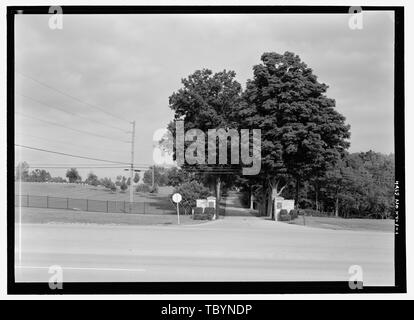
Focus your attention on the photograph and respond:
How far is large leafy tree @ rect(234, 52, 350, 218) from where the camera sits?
5.20 meters

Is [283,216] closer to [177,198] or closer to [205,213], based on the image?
[205,213]

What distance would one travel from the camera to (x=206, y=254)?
469 cm

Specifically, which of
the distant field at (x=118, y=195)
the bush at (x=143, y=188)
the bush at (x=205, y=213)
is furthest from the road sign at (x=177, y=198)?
the bush at (x=143, y=188)

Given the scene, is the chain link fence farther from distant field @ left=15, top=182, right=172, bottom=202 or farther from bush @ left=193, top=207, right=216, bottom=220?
bush @ left=193, top=207, right=216, bottom=220

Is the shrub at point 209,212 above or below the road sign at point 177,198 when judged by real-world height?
below

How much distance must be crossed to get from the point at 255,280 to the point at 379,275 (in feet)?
4.56

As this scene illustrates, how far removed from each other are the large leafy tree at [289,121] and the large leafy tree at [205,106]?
276 millimetres

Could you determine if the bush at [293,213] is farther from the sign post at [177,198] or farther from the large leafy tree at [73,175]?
the large leafy tree at [73,175]

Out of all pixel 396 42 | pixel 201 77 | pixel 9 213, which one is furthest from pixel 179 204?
pixel 396 42

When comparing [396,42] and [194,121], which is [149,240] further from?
[396,42]

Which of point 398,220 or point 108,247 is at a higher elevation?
point 398,220

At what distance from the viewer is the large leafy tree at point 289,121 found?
17.1 ft

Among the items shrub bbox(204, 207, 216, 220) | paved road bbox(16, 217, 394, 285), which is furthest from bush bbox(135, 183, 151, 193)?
shrub bbox(204, 207, 216, 220)
